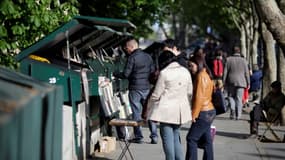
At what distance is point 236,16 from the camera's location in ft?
139

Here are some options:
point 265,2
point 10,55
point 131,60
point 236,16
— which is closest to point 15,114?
point 10,55

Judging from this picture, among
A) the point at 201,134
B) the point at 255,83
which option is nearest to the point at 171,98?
the point at 201,134

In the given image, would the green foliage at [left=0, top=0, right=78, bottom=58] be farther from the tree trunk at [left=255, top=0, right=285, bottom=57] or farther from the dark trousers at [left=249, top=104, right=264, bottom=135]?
the dark trousers at [left=249, top=104, right=264, bottom=135]

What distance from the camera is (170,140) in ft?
28.3

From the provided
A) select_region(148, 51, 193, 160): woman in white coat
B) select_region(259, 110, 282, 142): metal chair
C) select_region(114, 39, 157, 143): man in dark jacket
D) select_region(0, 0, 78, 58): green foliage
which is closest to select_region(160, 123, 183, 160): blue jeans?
select_region(148, 51, 193, 160): woman in white coat

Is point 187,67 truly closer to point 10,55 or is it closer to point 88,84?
point 88,84

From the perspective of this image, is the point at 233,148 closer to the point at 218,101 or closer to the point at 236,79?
the point at 218,101

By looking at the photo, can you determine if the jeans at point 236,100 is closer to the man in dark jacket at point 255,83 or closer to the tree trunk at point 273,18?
the tree trunk at point 273,18

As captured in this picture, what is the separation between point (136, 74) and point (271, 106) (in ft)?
9.91

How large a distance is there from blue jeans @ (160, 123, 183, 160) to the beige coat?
0.48 feet

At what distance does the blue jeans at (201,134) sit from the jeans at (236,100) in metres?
7.86

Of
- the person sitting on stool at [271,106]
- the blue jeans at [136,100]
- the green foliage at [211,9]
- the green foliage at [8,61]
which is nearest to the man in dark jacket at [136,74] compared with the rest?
the blue jeans at [136,100]

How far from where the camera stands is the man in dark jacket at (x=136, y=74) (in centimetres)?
1201

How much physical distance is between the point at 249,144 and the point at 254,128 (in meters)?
0.80
